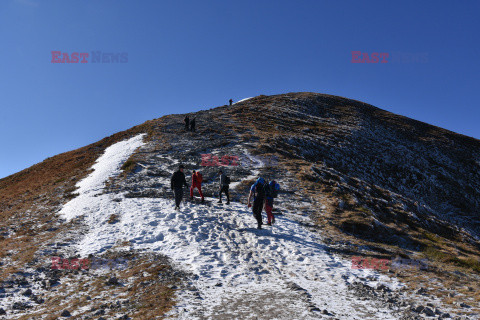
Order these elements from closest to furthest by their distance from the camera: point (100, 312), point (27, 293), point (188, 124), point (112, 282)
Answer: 1. point (100, 312)
2. point (27, 293)
3. point (112, 282)
4. point (188, 124)

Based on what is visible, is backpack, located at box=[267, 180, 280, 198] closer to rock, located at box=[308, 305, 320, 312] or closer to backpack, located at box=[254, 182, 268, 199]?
backpack, located at box=[254, 182, 268, 199]

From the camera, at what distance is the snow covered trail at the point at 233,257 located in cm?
683

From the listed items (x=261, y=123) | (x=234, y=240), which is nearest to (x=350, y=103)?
(x=261, y=123)

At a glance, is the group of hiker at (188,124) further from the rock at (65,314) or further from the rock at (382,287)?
the rock at (382,287)

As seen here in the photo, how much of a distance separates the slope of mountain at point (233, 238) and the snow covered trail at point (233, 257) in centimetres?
6

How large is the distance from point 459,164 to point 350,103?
2879cm

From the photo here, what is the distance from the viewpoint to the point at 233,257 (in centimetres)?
1031

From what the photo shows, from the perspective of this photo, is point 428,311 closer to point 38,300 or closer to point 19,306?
point 38,300

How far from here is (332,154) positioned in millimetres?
34281

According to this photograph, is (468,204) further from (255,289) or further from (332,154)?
(255,289)

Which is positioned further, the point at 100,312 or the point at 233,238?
the point at 233,238

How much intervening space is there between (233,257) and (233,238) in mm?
1868

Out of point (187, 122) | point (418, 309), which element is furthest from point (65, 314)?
point (187, 122)

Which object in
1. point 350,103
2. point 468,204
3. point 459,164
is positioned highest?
point 350,103
